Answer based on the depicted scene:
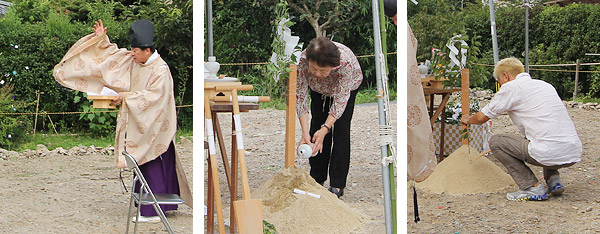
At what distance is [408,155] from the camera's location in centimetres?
276

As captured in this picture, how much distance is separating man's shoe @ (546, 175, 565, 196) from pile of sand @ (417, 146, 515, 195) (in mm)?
331

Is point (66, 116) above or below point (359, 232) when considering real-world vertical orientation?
above

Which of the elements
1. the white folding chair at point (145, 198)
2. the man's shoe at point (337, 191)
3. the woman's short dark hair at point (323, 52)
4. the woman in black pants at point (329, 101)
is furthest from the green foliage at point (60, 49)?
the woman's short dark hair at point (323, 52)

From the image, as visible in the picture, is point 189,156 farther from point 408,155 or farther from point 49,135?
point 408,155

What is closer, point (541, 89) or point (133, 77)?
point (133, 77)

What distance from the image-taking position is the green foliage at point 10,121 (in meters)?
6.50

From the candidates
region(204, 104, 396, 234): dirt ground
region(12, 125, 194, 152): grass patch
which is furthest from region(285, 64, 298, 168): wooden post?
region(12, 125, 194, 152): grass patch

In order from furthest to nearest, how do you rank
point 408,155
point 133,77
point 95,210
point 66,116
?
1. point 66,116
2. point 95,210
3. point 133,77
4. point 408,155

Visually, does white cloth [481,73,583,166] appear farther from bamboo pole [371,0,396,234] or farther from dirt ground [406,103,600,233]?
bamboo pole [371,0,396,234]

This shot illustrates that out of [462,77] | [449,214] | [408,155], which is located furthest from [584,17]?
[408,155]

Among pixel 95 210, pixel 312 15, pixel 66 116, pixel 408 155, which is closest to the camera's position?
A: pixel 408 155

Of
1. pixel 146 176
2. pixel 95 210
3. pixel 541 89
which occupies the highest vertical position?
pixel 541 89

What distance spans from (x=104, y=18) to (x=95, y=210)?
10.9 feet

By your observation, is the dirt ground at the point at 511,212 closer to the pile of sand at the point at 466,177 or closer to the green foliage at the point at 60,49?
the pile of sand at the point at 466,177
